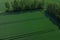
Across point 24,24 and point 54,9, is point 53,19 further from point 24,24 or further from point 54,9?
point 24,24

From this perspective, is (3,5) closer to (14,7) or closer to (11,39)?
(14,7)

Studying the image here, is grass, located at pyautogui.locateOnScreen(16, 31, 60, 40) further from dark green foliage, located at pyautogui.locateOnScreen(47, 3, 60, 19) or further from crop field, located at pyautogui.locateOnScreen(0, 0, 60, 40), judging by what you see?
dark green foliage, located at pyautogui.locateOnScreen(47, 3, 60, 19)

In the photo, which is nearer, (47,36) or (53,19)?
(47,36)

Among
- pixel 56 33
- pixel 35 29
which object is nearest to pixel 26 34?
pixel 35 29

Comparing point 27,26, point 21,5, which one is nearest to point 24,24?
point 27,26

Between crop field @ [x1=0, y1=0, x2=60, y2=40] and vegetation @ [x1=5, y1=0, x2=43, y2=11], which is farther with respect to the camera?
vegetation @ [x1=5, y1=0, x2=43, y2=11]

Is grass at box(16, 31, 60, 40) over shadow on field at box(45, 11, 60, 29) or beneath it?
beneath

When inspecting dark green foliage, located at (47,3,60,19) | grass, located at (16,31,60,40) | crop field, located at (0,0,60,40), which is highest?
dark green foliage, located at (47,3,60,19)

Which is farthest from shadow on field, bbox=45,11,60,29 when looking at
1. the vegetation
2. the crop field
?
the vegetation

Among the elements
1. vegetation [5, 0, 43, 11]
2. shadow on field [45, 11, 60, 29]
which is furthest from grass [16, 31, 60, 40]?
vegetation [5, 0, 43, 11]
